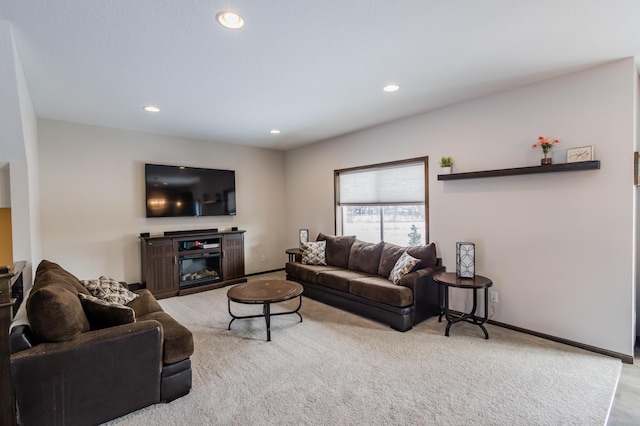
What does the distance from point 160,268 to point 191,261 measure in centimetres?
55

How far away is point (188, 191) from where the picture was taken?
209 inches

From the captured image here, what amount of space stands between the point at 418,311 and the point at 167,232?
414 cm

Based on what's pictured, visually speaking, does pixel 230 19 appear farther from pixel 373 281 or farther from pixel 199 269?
pixel 199 269

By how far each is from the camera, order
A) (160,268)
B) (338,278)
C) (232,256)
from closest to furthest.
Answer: (338,278) → (160,268) → (232,256)

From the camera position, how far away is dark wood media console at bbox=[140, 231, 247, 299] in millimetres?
4672

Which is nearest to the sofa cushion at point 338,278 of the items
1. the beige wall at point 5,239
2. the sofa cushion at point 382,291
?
the sofa cushion at point 382,291

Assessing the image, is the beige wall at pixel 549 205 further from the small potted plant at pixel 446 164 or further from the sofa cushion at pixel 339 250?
the sofa cushion at pixel 339 250

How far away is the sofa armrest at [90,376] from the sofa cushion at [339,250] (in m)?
3.06

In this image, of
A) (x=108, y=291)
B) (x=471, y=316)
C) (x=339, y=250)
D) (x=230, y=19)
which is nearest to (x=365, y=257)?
(x=339, y=250)

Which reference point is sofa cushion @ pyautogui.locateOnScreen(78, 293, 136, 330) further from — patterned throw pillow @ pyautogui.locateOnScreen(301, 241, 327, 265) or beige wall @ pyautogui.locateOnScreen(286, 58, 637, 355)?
beige wall @ pyautogui.locateOnScreen(286, 58, 637, 355)

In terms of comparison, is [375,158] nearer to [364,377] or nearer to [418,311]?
[418,311]

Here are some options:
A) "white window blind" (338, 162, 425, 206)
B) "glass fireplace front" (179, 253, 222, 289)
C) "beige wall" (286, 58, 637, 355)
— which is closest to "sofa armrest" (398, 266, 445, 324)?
"beige wall" (286, 58, 637, 355)

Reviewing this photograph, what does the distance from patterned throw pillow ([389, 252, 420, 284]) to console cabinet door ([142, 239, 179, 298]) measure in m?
3.45

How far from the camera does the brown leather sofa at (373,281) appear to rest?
11.2 ft
